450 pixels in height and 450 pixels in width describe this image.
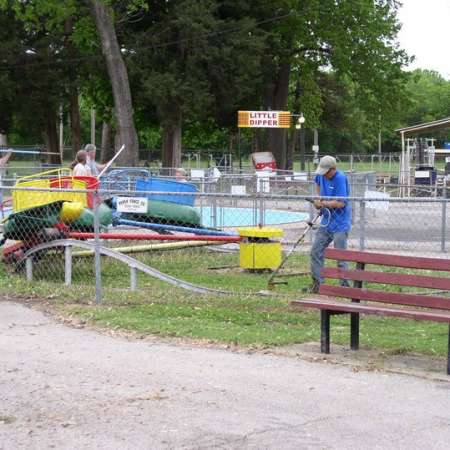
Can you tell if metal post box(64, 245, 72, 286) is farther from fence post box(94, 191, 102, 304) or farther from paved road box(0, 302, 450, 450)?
paved road box(0, 302, 450, 450)

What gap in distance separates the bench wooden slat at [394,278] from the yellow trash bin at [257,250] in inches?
211

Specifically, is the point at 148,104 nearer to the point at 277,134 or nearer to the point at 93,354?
the point at 277,134

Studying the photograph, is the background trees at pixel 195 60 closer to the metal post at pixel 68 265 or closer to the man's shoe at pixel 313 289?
the metal post at pixel 68 265

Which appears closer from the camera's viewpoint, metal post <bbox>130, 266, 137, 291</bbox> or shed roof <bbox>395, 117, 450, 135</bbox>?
metal post <bbox>130, 266, 137, 291</bbox>

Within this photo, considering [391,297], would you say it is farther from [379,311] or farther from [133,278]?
[133,278]

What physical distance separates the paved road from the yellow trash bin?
553cm

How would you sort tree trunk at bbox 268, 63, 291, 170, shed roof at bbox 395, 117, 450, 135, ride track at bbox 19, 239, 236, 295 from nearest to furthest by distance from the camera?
ride track at bbox 19, 239, 236, 295, shed roof at bbox 395, 117, 450, 135, tree trunk at bbox 268, 63, 291, 170

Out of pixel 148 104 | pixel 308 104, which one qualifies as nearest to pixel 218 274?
pixel 148 104

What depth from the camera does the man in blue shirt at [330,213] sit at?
36.6 ft

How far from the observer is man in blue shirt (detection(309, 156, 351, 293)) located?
11.2 m

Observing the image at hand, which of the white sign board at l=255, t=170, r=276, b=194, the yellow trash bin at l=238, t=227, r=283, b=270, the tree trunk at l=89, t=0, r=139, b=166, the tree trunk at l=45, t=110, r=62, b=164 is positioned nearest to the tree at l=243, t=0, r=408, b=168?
the tree trunk at l=45, t=110, r=62, b=164

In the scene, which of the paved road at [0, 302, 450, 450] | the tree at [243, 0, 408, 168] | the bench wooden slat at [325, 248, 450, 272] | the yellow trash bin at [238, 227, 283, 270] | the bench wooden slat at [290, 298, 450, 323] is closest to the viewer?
the paved road at [0, 302, 450, 450]

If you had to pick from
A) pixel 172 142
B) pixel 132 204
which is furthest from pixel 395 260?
pixel 172 142

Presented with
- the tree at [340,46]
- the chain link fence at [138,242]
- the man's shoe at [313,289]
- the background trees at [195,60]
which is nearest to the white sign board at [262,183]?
the chain link fence at [138,242]
